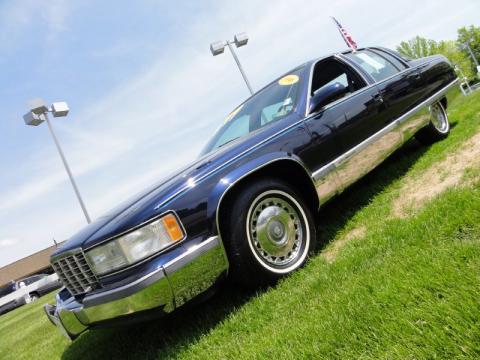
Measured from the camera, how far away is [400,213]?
10.3ft

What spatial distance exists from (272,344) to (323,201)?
58.6 inches

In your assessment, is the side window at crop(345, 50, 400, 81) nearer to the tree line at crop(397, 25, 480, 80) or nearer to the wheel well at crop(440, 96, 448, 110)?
the wheel well at crop(440, 96, 448, 110)

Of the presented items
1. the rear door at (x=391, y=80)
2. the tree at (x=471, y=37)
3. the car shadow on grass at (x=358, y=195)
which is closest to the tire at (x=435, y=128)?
the car shadow on grass at (x=358, y=195)

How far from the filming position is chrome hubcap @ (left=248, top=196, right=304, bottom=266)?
277 cm

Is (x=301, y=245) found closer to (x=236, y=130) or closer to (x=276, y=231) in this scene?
(x=276, y=231)

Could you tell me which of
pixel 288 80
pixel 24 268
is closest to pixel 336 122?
pixel 288 80

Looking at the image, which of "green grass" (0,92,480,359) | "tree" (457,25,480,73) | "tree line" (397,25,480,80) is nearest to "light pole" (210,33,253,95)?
"green grass" (0,92,480,359)

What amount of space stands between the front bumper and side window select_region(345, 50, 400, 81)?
2.90 m

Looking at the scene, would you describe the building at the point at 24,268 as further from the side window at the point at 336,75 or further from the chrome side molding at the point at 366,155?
the chrome side molding at the point at 366,155

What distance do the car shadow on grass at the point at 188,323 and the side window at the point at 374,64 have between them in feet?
3.49

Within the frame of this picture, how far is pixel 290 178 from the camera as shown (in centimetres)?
325

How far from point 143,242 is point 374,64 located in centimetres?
348

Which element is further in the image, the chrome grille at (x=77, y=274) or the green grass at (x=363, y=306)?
the chrome grille at (x=77, y=274)

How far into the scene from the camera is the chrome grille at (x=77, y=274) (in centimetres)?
262
